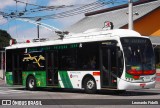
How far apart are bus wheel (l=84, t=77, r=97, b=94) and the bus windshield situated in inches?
88.5

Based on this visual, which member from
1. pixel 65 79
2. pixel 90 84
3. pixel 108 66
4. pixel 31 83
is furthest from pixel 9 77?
pixel 108 66

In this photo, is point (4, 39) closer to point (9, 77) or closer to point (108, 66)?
point (9, 77)

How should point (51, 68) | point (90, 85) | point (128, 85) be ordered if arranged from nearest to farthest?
1. point (128, 85)
2. point (90, 85)
3. point (51, 68)

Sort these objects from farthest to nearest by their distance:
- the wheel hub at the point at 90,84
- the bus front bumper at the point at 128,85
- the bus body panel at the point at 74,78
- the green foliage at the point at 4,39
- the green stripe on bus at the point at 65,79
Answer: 1. the green foliage at the point at 4,39
2. the green stripe on bus at the point at 65,79
3. the wheel hub at the point at 90,84
4. the bus body panel at the point at 74,78
5. the bus front bumper at the point at 128,85

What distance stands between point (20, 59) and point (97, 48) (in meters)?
6.89

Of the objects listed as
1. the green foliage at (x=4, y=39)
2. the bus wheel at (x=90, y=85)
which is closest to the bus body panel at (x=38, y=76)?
the bus wheel at (x=90, y=85)

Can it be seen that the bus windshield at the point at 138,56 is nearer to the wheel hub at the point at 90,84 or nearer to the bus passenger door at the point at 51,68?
the wheel hub at the point at 90,84

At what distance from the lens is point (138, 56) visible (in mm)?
20859

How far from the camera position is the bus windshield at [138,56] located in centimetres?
2056

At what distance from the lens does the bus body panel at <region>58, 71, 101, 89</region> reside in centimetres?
2169

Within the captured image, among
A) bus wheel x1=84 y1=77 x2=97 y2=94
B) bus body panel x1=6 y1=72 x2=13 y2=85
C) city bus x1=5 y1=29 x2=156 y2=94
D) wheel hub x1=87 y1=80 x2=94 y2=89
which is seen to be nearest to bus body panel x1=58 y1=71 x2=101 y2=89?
city bus x1=5 y1=29 x2=156 y2=94

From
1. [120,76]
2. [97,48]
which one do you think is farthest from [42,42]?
[120,76]

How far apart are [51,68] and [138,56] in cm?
574

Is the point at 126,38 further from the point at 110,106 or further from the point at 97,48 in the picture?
the point at 110,106
